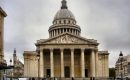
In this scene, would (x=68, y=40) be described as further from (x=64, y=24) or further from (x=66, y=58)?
(x=64, y=24)

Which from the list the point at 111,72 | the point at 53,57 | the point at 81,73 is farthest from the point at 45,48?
the point at 111,72

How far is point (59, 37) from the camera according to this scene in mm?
91375

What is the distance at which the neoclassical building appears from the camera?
297ft

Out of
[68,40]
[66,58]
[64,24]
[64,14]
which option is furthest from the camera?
[64,14]

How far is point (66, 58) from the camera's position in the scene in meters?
94.8

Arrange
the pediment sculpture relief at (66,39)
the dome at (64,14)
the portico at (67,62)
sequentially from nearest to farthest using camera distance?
the portico at (67,62), the pediment sculpture relief at (66,39), the dome at (64,14)

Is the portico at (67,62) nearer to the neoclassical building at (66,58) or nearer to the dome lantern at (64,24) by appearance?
the neoclassical building at (66,58)

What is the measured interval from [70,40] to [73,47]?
207 centimetres


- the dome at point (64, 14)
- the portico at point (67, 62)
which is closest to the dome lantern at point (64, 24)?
the dome at point (64, 14)

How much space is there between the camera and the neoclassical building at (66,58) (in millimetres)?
90438

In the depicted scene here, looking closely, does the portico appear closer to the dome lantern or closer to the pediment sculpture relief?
the pediment sculpture relief

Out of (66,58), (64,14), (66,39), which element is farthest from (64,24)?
(66,39)

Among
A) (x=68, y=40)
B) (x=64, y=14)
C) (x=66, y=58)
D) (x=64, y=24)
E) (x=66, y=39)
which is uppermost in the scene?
(x=64, y=14)

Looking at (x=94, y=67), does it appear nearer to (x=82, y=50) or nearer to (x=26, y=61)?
(x=82, y=50)
